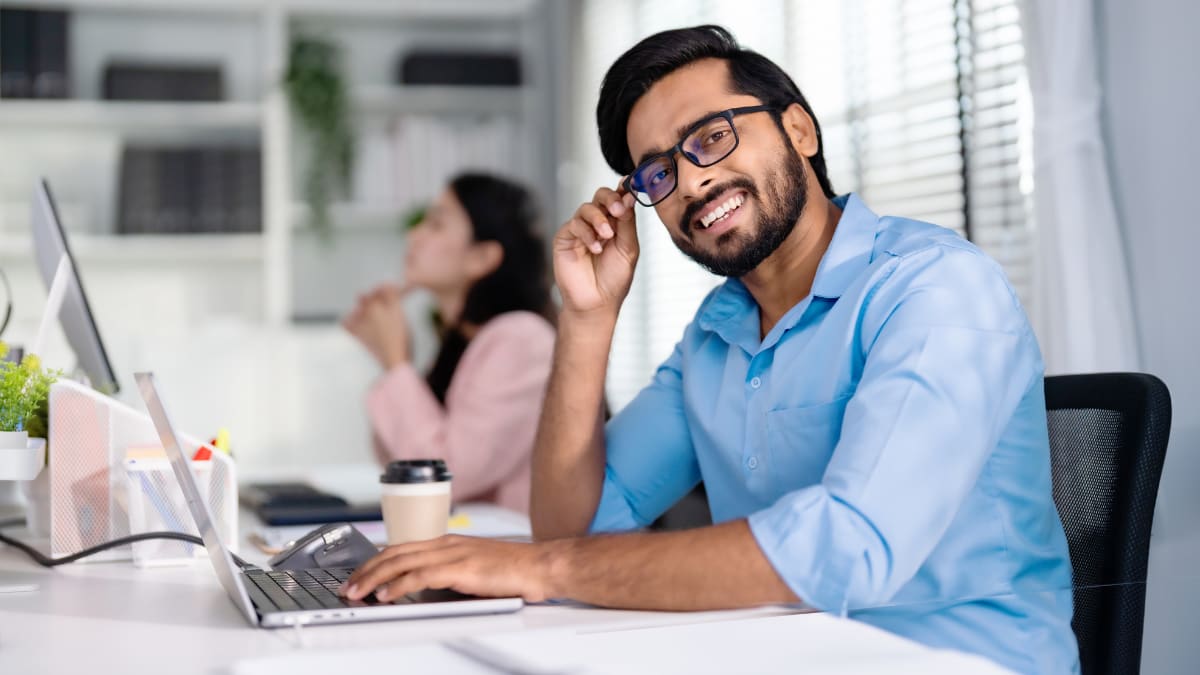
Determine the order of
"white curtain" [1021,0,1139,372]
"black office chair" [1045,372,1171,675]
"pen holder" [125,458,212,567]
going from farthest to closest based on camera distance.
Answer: "white curtain" [1021,0,1139,372] < "pen holder" [125,458,212,567] < "black office chair" [1045,372,1171,675]

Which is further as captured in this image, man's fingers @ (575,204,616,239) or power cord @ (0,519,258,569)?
man's fingers @ (575,204,616,239)

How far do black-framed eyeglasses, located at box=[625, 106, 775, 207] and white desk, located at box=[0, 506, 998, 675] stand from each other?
2.04 ft

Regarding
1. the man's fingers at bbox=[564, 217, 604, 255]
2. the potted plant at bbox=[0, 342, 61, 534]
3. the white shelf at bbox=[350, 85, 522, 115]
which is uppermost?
the white shelf at bbox=[350, 85, 522, 115]

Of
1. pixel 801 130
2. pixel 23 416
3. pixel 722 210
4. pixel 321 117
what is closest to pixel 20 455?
pixel 23 416

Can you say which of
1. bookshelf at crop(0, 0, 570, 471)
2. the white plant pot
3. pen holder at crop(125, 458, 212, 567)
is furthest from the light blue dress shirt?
bookshelf at crop(0, 0, 570, 471)

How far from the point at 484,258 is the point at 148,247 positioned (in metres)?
1.63

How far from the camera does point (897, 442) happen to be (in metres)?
1.05

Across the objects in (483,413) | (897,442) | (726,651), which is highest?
(897,442)

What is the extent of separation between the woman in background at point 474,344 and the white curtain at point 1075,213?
108 centimetres

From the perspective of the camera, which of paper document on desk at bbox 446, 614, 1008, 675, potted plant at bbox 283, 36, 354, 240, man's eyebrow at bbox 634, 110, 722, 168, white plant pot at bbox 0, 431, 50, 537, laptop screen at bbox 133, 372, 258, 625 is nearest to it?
paper document on desk at bbox 446, 614, 1008, 675

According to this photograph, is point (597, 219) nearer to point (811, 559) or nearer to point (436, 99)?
point (811, 559)

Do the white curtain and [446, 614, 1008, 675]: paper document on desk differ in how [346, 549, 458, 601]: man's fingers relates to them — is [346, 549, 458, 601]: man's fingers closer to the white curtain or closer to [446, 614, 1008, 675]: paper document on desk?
[446, 614, 1008, 675]: paper document on desk

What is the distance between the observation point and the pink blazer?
247cm

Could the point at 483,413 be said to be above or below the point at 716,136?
below
